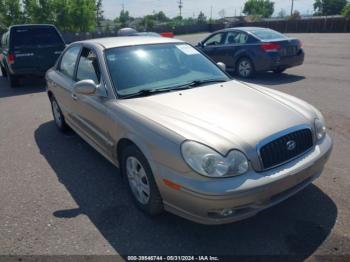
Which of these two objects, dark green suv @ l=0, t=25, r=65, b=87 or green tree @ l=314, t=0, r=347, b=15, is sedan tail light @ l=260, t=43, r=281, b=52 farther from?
green tree @ l=314, t=0, r=347, b=15

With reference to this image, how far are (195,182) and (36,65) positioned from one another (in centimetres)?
916

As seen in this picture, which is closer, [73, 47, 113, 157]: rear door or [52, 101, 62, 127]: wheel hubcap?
[73, 47, 113, 157]: rear door

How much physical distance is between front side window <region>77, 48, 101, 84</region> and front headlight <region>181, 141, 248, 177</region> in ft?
5.86

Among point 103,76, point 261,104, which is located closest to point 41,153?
point 103,76

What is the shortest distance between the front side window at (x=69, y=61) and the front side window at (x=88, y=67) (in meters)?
0.30

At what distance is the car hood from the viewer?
271cm

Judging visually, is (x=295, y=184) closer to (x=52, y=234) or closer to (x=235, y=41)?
(x=52, y=234)

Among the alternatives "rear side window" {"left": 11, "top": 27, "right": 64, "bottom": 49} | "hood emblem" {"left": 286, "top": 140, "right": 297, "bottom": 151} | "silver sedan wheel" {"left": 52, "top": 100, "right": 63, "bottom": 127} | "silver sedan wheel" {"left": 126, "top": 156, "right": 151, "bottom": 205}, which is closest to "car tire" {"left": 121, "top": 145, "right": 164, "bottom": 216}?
"silver sedan wheel" {"left": 126, "top": 156, "right": 151, "bottom": 205}

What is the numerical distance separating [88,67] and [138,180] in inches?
69.4

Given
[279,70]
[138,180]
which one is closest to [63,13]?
[279,70]

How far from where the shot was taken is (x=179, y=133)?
2734 mm

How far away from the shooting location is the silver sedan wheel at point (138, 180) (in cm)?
317

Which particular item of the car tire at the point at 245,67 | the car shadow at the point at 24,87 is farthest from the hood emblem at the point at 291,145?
the car shadow at the point at 24,87

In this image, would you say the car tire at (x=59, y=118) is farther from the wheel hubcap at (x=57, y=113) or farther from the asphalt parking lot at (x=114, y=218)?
the asphalt parking lot at (x=114, y=218)
